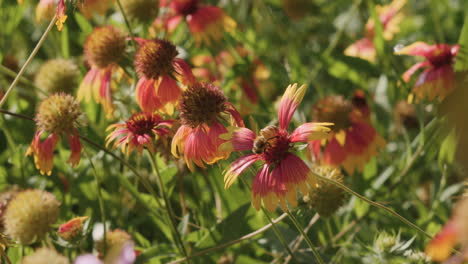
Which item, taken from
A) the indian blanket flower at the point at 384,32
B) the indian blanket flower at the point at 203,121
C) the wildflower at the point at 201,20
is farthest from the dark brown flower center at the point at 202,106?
the indian blanket flower at the point at 384,32

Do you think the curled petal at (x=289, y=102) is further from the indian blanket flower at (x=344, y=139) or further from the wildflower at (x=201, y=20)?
the wildflower at (x=201, y=20)

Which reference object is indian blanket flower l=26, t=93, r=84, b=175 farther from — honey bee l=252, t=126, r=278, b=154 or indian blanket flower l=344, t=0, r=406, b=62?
indian blanket flower l=344, t=0, r=406, b=62

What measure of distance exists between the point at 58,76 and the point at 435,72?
1039 mm

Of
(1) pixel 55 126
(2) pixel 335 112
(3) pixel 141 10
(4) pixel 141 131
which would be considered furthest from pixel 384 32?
(1) pixel 55 126

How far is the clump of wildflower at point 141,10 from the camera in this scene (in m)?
1.51

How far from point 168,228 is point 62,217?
0.29 metres

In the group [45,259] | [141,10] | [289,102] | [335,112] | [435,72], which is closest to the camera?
[45,259]

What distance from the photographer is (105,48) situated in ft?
4.05

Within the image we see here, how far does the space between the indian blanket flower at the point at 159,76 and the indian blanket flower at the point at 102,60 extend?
6.2 inches

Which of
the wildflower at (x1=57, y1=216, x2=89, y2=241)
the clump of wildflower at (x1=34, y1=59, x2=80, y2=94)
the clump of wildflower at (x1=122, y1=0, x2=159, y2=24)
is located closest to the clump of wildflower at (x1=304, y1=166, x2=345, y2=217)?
the wildflower at (x1=57, y1=216, x2=89, y2=241)

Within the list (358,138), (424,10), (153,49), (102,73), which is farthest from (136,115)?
(424,10)

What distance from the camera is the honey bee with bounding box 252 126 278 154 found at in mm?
776

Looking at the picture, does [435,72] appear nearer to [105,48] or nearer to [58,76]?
[105,48]

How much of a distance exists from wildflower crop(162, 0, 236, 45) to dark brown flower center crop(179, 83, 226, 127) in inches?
33.3
